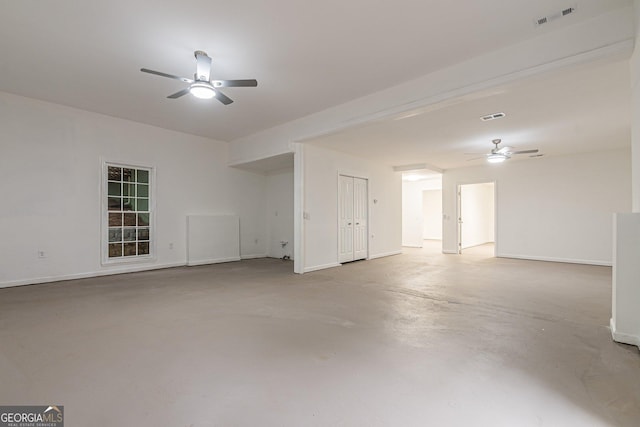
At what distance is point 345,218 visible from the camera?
23.0 ft

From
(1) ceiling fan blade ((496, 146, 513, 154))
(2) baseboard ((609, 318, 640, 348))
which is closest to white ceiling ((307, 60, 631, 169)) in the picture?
(1) ceiling fan blade ((496, 146, 513, 154))

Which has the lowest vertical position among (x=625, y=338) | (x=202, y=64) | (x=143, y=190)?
(x=625, y=338)

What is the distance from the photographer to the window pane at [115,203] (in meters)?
5.62

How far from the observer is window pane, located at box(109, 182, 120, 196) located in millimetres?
5633

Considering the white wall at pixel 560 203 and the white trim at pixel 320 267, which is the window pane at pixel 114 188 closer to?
the white trim at pixel 320 267

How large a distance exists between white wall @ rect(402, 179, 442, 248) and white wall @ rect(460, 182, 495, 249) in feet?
4.06

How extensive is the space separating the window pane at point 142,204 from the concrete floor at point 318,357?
2.10m

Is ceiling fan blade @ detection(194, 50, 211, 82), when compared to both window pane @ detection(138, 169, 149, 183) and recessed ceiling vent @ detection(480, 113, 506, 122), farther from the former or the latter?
recessed ceiling vent @ detection(480, 113, 506, 122)

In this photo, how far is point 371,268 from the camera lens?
251 inches

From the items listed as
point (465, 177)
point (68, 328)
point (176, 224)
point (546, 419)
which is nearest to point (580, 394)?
point (546, 419)

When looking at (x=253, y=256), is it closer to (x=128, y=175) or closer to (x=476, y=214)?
(x=128, y=175)

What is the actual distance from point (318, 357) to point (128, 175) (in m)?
5.64

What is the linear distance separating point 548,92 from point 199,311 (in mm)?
5202

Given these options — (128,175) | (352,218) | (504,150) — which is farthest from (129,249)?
(504,150)
